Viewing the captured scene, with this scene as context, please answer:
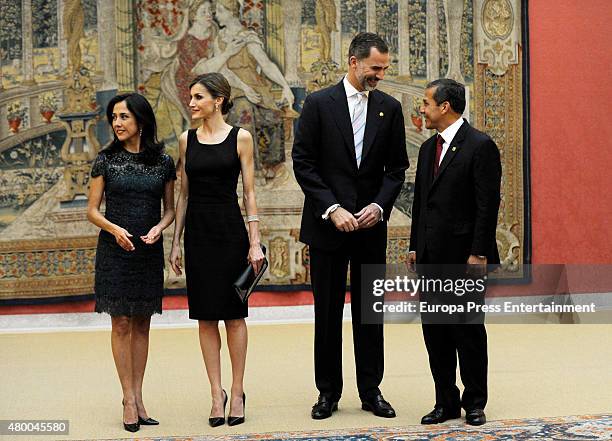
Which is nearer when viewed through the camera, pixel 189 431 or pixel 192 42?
pixel 189 431

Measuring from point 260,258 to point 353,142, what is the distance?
70cm

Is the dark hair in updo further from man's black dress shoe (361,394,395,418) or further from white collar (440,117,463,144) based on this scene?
man's black dress shoe (361,394,395,418)

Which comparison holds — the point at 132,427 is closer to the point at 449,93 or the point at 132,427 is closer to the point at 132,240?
the point at 132,240

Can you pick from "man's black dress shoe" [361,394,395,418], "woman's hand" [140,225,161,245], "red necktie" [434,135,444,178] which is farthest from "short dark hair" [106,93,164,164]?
"man's black dress shoe" [361,394,395,418]

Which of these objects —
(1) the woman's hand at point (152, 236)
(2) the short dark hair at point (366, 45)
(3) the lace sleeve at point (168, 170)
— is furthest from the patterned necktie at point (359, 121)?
(1) the woman's hand at point (152, 236)

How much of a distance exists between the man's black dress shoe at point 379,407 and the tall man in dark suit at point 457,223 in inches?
8.2

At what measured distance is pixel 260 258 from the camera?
4613 millimetres

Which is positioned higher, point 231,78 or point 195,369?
point 231,78

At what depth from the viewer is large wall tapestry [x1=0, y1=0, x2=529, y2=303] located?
7688 millimetres

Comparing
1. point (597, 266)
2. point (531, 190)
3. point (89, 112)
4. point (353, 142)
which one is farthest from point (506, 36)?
point (353, 142)

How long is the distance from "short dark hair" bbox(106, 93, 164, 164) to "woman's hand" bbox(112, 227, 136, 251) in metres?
0.36

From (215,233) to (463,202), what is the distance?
44.8 inches

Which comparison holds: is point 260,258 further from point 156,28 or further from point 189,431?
point 156,28

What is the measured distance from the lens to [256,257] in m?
4.61
